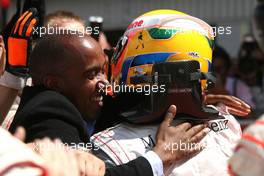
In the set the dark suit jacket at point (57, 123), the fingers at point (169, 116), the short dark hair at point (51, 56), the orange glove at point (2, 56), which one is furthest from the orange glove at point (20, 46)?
the fingers at point (169, 116)

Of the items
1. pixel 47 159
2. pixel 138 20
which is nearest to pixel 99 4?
pixel 138 20

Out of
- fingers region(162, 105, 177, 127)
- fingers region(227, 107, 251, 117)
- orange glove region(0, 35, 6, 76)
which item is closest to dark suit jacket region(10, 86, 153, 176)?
fingers region(162, 105, 177, 127)

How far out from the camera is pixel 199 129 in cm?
195

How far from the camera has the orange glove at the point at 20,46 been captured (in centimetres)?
259

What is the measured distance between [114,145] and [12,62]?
36.4 inches

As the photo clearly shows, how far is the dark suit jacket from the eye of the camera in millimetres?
1719

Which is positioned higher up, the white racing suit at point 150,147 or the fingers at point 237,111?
the white racing suit at point 150,147

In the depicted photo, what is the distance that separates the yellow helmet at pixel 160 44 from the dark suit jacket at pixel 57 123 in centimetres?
28

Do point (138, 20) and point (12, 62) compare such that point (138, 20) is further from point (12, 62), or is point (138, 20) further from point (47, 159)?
point (47, 159)

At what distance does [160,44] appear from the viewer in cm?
197

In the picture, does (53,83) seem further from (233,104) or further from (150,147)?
(233,104)

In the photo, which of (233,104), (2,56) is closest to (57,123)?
(2,56)

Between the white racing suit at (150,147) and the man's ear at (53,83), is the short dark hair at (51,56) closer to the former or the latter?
the man's ear at (53,83)

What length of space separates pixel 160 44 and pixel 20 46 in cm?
85
